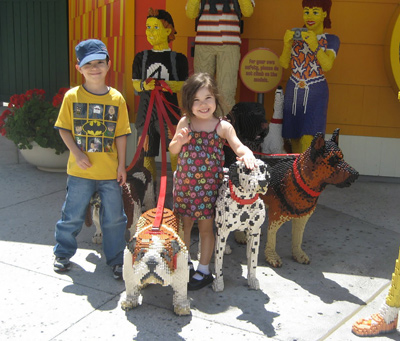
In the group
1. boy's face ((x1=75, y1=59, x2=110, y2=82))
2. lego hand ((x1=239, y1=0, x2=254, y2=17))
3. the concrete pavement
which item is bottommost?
the concrete pavement

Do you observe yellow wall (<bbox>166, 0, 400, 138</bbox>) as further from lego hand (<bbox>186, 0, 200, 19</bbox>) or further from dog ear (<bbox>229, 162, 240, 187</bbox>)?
dog ear (<bbox>229, 162, 240, 187</bbox>)

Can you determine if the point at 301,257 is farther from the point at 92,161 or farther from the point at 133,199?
the point at 92,161

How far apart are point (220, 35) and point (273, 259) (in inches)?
95.1

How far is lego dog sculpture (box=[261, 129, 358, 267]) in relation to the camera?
138 inches

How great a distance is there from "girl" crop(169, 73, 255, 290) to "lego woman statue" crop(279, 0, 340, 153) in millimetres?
1877

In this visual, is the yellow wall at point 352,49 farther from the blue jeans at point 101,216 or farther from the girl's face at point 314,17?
the blue jeans at point 101,216

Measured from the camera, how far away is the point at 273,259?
3893 mm

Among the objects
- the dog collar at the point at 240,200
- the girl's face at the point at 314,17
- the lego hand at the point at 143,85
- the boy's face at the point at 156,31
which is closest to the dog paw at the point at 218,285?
the dog collar at the point at 240,200

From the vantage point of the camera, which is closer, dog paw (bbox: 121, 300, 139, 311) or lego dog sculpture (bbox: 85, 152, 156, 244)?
dog paw (bbox: 121, 300, 139, 311)

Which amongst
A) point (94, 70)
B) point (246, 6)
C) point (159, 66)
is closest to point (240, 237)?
point (159, 66)

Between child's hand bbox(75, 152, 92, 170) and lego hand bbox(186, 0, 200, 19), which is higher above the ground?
lego hand bbox(186, 0, 200, 19)

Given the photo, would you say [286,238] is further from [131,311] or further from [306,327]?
[131,311]

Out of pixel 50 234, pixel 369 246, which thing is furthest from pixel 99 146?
pixel 369 246

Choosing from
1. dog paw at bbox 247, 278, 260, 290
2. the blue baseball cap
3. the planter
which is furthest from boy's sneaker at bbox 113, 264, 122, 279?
the planter
